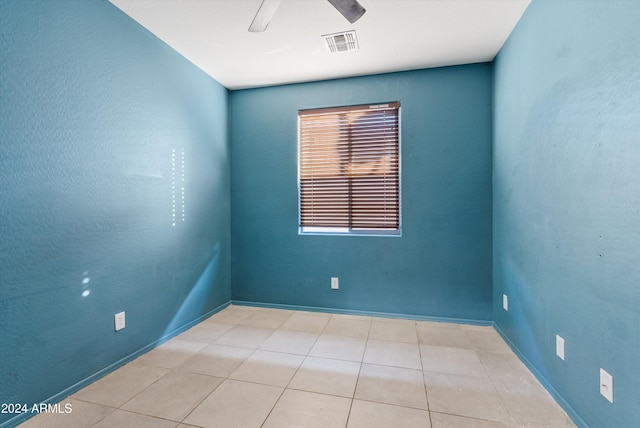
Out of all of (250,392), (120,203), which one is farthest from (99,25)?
(250,392)

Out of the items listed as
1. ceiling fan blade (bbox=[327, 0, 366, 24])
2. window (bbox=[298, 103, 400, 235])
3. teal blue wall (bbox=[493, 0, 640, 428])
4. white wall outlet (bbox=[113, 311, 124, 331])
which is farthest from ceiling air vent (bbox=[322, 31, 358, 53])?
white wall outlet (bbox=[113, 311, 124, 331])

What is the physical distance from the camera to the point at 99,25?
190 cm

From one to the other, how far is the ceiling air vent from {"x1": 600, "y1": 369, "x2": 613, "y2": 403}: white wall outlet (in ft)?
8.59

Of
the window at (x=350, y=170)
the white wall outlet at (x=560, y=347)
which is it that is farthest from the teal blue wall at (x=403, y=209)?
the white wall outlet at (x=560, y=347)

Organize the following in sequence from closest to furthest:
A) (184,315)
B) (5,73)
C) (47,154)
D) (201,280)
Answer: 1. (5,73)
2. (47,154)
3. (184,315)
4. (201,280)

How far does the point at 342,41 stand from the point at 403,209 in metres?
1.66

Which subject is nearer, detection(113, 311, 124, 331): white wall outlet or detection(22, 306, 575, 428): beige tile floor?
detection(22, 306, 575, 428): beige tile floor

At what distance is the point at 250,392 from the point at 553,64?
272 cm

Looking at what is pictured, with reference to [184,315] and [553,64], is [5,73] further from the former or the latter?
[553,64]

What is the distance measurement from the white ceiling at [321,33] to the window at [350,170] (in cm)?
48

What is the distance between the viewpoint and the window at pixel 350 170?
3.03 meters

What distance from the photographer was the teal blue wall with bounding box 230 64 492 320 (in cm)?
279

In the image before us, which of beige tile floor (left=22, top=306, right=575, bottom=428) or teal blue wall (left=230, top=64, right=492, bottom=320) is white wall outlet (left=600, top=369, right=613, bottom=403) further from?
teal blue wall (left=230, top=64, right=492, bottom=320)

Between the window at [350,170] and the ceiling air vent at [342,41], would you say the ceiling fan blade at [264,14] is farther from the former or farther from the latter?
the window at [350,170]
